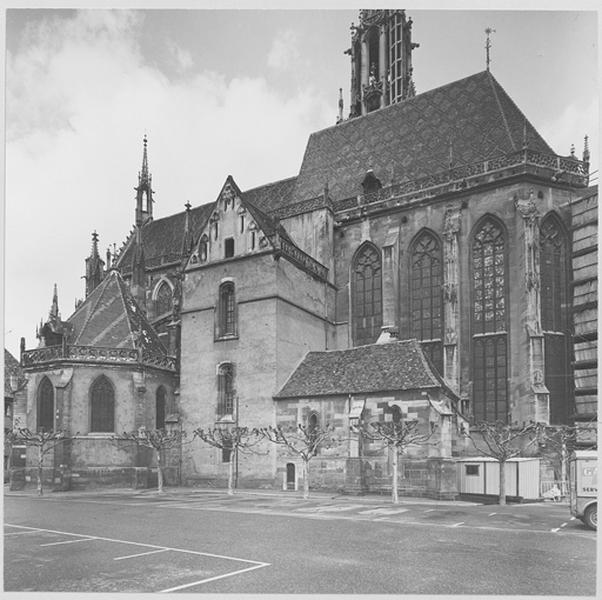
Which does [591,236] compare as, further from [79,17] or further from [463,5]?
[79,17]

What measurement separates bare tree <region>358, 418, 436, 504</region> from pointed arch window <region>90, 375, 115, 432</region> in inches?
563

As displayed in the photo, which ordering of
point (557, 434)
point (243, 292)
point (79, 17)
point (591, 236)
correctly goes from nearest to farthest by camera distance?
point (79, 17) < point (557, 434) < point (591, 236) < point (243, 292)

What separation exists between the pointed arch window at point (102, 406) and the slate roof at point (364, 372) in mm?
9581

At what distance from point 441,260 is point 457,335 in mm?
4486

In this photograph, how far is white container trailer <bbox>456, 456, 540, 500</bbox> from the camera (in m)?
28.9

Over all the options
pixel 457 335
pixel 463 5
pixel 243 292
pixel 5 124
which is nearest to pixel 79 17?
pixel 5 124

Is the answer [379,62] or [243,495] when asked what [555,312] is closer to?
[243,495]

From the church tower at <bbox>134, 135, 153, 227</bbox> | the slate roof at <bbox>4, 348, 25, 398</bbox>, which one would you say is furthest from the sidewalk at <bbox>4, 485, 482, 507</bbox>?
the church tower at <bbox>134, 135, 153, 227</bbox>

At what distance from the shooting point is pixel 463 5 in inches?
601

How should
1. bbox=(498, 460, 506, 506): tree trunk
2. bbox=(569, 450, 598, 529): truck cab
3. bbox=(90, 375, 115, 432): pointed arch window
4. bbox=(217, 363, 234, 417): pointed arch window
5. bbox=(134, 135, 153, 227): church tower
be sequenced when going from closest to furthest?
bbox=(569, 450, 598, 529): truck cab → bbox=(498, 460, 506, 506): tree trunk → bbox=(217, 363, 234, 417): pointed arch window → bbox=(90, 375, 115, 432): pointed arch window → bbox=(134, 135, 153, 227): church tower

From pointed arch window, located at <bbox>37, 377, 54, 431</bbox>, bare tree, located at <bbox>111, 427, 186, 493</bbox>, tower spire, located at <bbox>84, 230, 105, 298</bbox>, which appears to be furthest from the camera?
tower spire, located at <bbox>84, 230, 105, 298</bbox>

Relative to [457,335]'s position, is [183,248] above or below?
above

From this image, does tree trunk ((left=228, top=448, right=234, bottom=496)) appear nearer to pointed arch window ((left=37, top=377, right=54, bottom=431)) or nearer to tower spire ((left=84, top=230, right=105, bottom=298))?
pointed arch window ((left=37, top=377, right=54, bottom=431))

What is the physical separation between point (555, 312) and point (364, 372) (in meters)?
9.89
